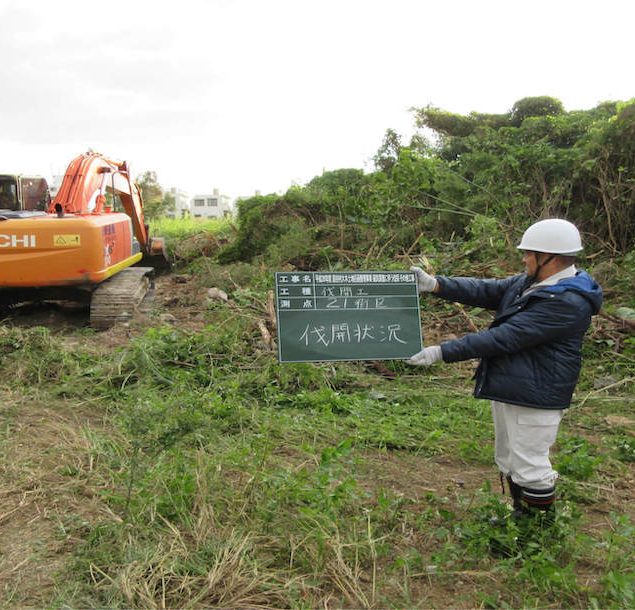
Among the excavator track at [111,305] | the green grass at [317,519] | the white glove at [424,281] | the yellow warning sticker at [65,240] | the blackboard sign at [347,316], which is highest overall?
the yellow warning sticker at [65,240]

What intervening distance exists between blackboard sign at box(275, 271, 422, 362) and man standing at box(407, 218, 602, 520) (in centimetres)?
59

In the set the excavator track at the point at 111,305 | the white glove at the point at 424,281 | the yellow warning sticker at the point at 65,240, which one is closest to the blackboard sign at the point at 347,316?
the white glove at the point at 424,281

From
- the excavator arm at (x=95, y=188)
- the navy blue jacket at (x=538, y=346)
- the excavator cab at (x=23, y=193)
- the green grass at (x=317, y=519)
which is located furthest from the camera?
the excavator cab at (x=23, y=193)

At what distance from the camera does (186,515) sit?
308cm

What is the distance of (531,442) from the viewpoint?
2.99m

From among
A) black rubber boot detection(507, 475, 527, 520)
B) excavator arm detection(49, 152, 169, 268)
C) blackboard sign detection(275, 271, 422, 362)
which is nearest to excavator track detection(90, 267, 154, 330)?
excavator arm detection(49, 152, 169, 268)

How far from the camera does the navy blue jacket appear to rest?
290cm

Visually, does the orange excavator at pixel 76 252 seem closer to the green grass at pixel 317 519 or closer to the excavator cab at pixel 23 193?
the excavator cab at pixel 23 193

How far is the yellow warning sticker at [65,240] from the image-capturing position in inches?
299

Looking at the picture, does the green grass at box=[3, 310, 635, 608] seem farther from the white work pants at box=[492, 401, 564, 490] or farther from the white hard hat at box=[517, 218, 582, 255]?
the white hard hat at box=[517, 218, 582, 255]

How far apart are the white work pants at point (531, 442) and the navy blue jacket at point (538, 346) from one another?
0.24 ft

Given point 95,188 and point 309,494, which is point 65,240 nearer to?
point 95,188

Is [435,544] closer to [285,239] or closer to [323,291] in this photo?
[323,291]

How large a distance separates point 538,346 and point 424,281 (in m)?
0.87
